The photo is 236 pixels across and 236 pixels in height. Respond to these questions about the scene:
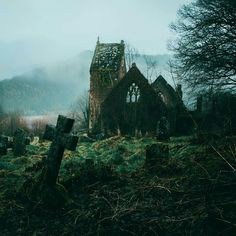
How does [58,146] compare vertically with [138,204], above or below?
above

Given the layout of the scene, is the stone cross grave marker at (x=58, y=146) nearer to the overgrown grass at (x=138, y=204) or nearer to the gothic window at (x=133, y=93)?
the overgrown grass at (x=138, y=204)

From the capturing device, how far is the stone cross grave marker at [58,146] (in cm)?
623

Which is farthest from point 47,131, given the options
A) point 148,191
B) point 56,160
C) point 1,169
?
point 1,169

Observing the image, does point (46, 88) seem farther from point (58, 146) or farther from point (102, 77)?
point (58, 146)

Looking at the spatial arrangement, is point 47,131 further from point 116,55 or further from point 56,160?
point 116,55

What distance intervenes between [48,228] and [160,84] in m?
41.4

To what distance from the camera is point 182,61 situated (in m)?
30.9

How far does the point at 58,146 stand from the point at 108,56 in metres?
35.8

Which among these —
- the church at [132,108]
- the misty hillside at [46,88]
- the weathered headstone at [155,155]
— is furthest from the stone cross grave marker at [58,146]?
the misty hillside at [46,88]

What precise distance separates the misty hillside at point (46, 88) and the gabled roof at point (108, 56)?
36.3 metres

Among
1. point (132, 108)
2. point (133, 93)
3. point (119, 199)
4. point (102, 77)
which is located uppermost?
point (102, 77)

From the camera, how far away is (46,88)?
120688 millimetres

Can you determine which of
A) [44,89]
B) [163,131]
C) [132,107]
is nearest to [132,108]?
[132,107]

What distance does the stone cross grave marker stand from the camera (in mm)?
6234
